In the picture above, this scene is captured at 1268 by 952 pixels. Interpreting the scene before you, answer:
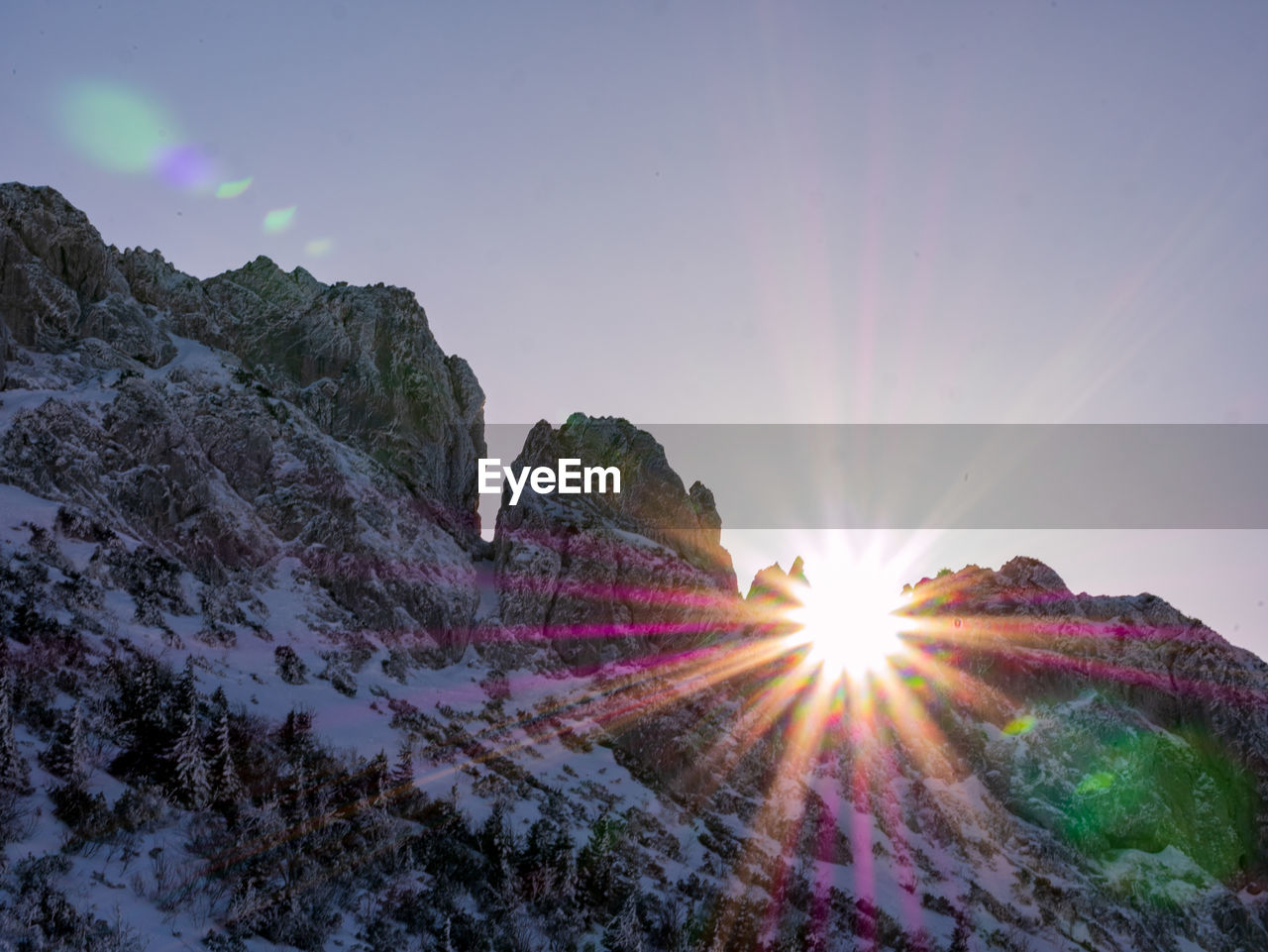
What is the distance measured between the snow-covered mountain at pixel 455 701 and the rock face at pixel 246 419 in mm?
239

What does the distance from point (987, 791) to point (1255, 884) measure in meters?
16.2

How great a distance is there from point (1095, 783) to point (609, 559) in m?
36.7

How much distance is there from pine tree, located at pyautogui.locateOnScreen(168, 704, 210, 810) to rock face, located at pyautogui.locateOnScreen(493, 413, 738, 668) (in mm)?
29963

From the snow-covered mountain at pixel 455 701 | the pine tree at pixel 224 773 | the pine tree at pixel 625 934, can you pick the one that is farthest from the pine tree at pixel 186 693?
the pine tree at pixel 625 934

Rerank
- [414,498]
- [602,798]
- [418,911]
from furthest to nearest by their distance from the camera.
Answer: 1. [414,498]
2. [602,798]
3. [418,911]

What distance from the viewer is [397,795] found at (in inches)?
1047

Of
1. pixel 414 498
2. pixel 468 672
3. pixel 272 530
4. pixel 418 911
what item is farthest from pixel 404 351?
pixel 418 911

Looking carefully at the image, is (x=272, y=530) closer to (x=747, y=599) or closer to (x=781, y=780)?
(x=781, y=780)

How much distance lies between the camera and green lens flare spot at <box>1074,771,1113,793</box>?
52.9m

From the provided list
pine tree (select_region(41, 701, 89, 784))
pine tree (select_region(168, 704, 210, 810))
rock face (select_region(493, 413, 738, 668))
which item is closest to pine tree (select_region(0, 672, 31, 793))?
pine tree (select_region(41, 701, 89, 784))

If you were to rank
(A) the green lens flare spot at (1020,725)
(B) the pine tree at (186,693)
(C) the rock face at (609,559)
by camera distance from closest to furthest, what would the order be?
(B) the pine tree at (186,693) < (C) the rock face at (609,559) < (A) the green lens flare spot at (1020,725)

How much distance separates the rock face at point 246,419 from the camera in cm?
3738

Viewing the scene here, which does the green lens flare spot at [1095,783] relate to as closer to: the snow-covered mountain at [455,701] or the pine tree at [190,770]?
the snow-covered mountain at [455,701]

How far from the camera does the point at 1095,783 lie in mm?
53312
